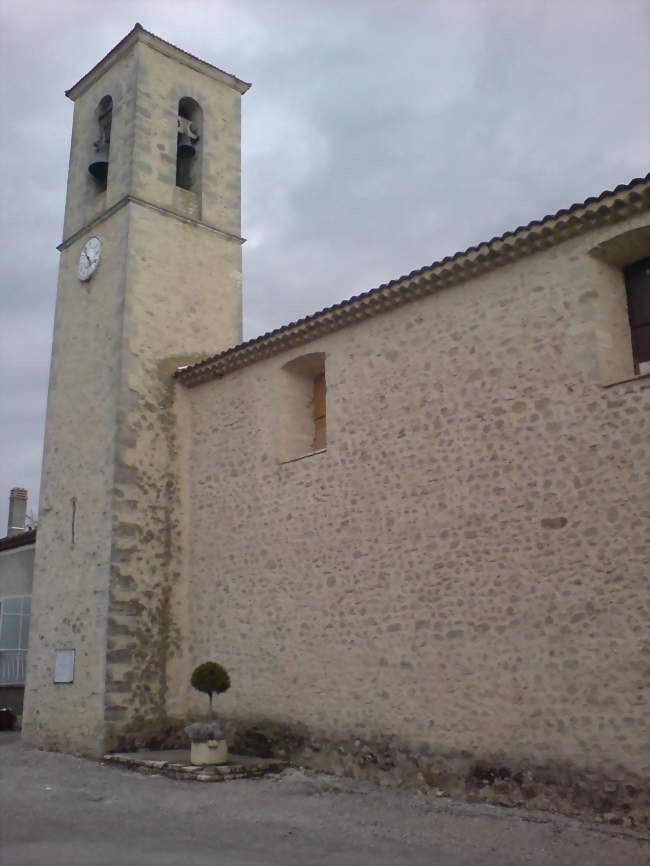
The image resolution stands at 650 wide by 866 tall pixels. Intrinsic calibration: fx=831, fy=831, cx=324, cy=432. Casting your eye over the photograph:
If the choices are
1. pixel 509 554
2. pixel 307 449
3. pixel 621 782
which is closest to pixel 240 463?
pixel 307 449

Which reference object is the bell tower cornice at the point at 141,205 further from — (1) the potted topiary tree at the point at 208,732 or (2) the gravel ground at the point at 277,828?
(2) the gravel ground at the point at 277,828

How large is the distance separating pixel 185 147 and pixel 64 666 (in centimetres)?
966

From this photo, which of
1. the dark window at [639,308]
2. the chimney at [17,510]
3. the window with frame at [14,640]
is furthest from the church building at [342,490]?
the chimney at [17,510]

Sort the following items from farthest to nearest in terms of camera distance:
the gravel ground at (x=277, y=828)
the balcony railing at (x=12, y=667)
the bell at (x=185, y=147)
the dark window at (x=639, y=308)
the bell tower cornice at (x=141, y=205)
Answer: the balcony railing at (x=12, y=667)
the bell at (x=185, y=147)
the bell tower cornice at (x=141, y=205)
the dark window at (x=639, y=308)
the gravel ground at (x=277, y=828)

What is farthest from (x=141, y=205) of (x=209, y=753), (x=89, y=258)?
(x=209, y=753)

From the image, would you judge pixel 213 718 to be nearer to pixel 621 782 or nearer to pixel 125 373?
pixel 125 373

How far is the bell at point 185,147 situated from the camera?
15.8 m

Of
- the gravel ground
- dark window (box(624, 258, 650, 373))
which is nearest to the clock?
the gravel ground

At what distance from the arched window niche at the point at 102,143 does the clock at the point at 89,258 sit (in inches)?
59.2

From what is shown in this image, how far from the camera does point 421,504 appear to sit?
9.88 m

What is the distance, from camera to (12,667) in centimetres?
1641

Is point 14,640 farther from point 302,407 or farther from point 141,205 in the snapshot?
point 141,205

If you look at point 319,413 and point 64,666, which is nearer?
point 319,413

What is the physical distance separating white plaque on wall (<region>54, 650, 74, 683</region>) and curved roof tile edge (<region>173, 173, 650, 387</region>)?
480cm
